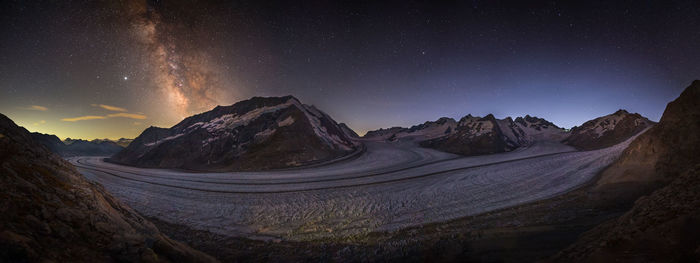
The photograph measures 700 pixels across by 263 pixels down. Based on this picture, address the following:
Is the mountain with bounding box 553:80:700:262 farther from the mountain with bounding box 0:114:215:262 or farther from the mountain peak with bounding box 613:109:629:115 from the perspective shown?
the mountain peak with bounding box 613:109:629:115

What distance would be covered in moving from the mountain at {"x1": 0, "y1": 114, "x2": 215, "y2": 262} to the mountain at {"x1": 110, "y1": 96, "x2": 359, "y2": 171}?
27200 mm

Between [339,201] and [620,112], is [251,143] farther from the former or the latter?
[620,112]

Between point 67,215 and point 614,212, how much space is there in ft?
47.4

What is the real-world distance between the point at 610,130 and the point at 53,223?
7724 centimetres

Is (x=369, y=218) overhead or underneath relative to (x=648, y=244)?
underneath

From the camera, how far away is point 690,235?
129 inches

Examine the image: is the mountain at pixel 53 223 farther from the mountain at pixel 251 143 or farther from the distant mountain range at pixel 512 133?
the distant mountain range at pixel 512 133

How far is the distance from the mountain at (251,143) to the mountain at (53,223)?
27.2 m

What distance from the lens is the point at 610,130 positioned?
4872cm

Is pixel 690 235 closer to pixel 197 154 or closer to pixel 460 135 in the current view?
→ pixel 197 154

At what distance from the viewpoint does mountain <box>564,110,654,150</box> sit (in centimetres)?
4528

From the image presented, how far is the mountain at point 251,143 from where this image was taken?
33.6m

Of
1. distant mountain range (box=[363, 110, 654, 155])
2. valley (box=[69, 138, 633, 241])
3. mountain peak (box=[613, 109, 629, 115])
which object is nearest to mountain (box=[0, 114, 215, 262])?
valley (box=[69, 138, 633, 241])

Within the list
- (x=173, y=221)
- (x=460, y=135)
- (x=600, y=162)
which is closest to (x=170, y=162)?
(x=173, y=221)
